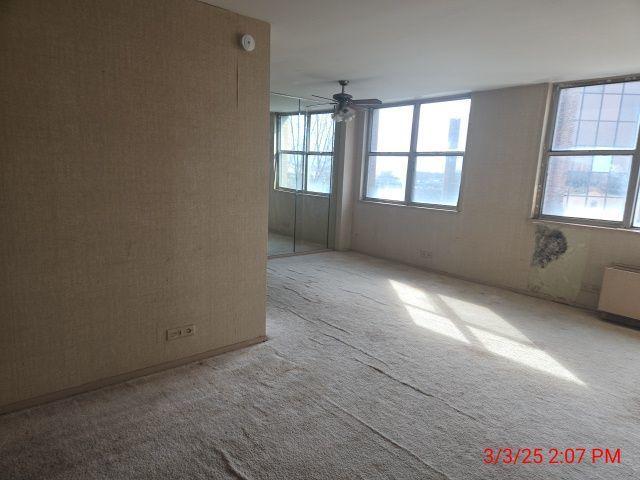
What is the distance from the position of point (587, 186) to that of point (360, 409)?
3531 mm

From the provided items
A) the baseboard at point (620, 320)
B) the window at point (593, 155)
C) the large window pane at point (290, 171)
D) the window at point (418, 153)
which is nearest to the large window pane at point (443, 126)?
the window at point (418, 153)

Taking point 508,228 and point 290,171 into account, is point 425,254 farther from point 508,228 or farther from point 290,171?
point 290,171

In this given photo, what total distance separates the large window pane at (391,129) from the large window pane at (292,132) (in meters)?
1.13

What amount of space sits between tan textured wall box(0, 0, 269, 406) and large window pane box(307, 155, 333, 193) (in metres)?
3.70

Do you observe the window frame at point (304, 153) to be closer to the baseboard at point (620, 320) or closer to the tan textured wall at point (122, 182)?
the tan textured wall at point (122, 182)

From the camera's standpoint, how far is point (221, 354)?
280cm

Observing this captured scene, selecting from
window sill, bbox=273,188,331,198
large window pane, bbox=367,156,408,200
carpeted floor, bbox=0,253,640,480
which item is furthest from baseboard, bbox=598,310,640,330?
window sill, bbox=273,188,331,198

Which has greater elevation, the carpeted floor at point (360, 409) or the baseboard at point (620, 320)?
the baseboard at point (620, 320)

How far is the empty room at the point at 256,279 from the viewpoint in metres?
1.90

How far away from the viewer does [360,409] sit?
2.21 m

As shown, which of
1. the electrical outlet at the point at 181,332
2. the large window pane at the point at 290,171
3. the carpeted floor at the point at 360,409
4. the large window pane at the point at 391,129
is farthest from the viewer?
the large window pane at the point at 290,171

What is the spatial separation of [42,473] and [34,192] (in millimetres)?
1301

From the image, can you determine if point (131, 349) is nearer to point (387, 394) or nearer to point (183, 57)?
point (387, 394)
